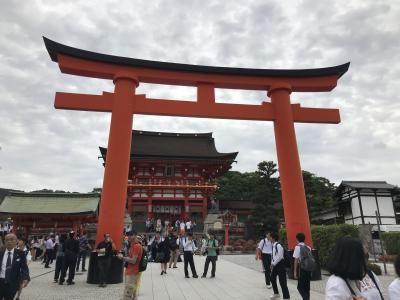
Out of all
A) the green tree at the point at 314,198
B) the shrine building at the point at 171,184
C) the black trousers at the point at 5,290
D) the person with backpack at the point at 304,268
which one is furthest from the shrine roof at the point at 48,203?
the green tree at the point at 314,198

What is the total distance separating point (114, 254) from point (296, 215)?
19.1ft

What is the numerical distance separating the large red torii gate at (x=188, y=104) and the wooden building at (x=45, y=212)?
12.1 meters

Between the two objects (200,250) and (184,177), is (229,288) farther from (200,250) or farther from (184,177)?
(184,177)

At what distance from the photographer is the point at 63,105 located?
30.9 ft

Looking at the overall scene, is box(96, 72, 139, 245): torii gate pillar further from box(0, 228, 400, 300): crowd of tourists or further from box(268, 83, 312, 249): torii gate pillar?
box(268, 83, 312, 249): torii gate pillar

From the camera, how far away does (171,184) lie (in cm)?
2758

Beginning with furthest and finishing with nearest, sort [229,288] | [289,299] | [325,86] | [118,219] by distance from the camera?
[325,86], [118,219], [229,288], [289,299]

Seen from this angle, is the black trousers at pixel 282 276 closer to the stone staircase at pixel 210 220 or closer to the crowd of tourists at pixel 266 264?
the crowd of tourists at pixel 266 264

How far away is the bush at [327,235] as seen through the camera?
37.5 ft

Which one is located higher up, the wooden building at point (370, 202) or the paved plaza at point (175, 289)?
the wooden building at point (370, 202)

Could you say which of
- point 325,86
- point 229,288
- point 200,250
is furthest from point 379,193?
point 229,288

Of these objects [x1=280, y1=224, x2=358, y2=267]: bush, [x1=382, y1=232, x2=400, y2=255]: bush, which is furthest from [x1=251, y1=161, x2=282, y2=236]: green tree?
[x1=280, y1=224, x2=358, y2=267]: bush

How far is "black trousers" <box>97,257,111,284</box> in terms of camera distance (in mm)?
8500

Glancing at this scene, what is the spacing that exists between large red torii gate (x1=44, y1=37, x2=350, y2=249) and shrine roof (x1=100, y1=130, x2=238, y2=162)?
1891 cm
